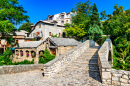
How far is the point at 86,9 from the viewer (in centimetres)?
3284

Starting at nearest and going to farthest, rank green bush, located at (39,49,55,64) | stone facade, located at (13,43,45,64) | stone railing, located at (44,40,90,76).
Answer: stone railing, located at (44,40,90,76)
green bush, located at (39,49,55,64)
stone facade, located at (13,43,45,64)

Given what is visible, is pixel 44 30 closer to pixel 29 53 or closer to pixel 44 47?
pixel 44 47

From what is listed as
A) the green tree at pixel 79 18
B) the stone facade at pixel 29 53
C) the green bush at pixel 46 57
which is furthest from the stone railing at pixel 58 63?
the green tree at pixel 79 18

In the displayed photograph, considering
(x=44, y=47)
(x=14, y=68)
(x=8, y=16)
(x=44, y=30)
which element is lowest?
(x=14, y=68)

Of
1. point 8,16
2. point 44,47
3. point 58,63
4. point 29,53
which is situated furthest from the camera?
point 29,53

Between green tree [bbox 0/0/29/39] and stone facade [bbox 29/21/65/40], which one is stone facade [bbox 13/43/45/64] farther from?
stone facade [bbox 29/21/65/40]

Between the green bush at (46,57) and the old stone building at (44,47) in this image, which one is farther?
the green bush at (46,57)

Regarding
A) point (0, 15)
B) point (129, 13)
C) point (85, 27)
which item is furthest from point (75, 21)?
point (0, 15)

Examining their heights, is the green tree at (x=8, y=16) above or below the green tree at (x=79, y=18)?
below

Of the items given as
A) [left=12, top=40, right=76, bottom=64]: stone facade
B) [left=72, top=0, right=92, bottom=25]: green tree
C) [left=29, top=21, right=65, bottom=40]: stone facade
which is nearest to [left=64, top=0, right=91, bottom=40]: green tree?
[left=72, top=0, right=92, bottom=25]: green tree

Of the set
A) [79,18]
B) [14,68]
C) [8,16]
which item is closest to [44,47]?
[8,16]

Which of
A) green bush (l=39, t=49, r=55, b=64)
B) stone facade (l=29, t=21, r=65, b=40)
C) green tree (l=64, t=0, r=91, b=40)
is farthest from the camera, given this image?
stone facade (l=29, t=21, r=65, b=40)

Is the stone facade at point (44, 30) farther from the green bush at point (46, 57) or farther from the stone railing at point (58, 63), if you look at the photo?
the stone railing at point (58, 63)

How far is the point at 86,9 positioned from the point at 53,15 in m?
25.9
